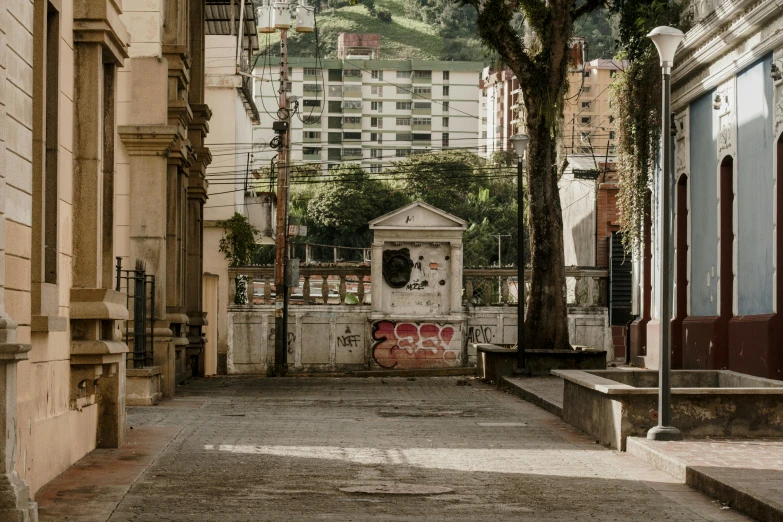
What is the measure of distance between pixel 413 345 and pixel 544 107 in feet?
33.0

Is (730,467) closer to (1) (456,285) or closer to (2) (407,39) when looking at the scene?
(1) (456,285)

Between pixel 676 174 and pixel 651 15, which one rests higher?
pixel 651 15

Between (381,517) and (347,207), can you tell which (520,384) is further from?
(347,207)

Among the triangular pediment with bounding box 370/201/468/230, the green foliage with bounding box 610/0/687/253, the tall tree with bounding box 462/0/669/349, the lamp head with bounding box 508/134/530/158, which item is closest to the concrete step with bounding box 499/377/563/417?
the tall tree with bounding box 462/0/669/349

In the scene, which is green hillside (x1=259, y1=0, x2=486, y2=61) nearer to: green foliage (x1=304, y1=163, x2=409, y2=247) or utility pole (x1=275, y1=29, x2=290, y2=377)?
green foliage (x1=304, y1=163, x2=409, y2=247)

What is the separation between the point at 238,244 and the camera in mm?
36562

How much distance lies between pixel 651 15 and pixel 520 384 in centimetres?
804

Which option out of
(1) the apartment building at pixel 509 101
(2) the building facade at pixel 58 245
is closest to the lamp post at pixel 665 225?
(2) the building facade at pixel 58 245

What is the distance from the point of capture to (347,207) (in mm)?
95500

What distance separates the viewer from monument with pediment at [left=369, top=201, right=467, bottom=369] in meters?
34.6

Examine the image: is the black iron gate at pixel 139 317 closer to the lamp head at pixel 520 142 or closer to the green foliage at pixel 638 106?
the lamp head at pixel 520 142

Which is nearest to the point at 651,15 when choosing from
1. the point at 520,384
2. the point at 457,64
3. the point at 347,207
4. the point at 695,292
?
the point at 695,292

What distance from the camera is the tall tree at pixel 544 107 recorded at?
26.5 metres

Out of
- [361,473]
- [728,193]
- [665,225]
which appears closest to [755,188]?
[728,193]
